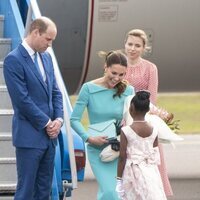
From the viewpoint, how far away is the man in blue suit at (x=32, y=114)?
21.7 ft

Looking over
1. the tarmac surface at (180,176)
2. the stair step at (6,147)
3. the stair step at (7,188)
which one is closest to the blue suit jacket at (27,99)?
the stair step at (7,188)

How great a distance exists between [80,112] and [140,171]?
0.78 m

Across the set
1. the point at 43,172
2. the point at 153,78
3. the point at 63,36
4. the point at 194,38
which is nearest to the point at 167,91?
the point at 194,38

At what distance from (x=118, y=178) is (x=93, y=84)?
82 centimetres

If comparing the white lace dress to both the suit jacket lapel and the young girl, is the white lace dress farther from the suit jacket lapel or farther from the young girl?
the suit jacket lapel

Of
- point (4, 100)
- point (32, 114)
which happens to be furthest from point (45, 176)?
point (4, 100)

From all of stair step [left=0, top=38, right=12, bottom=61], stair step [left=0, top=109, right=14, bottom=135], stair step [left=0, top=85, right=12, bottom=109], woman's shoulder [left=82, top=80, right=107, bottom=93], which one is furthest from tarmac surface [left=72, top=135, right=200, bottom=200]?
woman's shoulder [left=82, top=80, right=107, bottom=93]

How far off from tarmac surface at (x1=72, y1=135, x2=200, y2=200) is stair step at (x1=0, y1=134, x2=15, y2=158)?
2885 mm

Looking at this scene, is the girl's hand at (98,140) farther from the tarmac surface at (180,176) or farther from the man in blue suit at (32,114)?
the tarmac surface at (180,176)

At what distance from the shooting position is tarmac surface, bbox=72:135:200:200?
1077 cm

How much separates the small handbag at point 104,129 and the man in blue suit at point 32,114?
345mm

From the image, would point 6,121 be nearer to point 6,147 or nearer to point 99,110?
point 6,147

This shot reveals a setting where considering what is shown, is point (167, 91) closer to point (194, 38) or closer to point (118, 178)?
point (194, 38)

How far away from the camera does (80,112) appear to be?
7.11m
